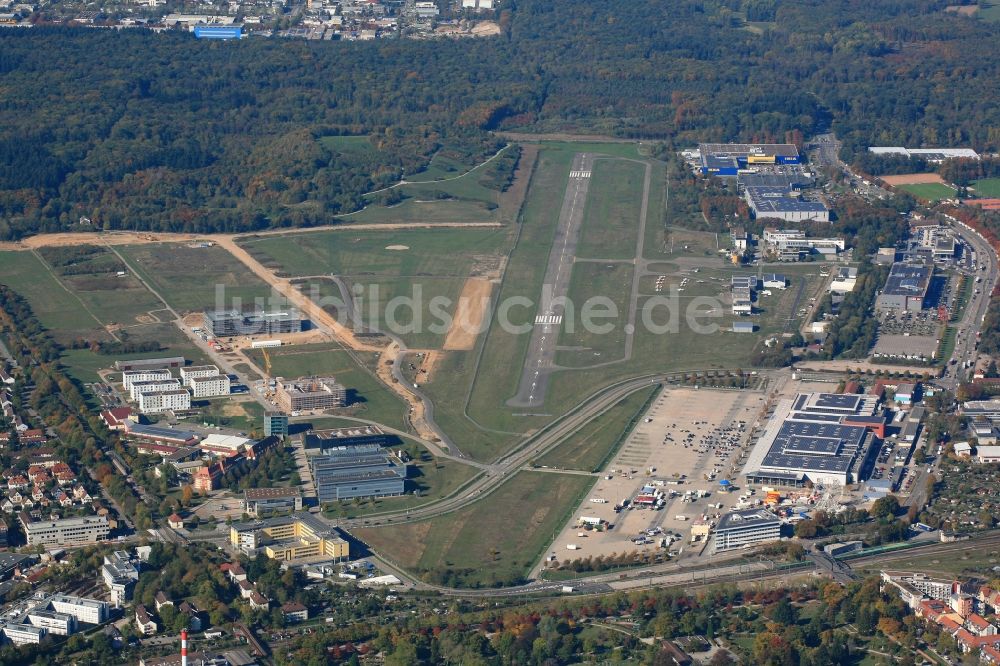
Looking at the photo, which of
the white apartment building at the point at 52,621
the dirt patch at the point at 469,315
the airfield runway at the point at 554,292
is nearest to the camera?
the white apartment building at the point at 52,621

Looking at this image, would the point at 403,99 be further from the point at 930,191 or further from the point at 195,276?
the point at 195,276

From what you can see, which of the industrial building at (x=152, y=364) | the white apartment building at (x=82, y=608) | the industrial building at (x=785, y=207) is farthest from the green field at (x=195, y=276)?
the white apartment building at (x=82, y=608)

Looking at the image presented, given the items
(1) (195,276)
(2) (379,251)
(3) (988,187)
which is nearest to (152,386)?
(1) (195,276)

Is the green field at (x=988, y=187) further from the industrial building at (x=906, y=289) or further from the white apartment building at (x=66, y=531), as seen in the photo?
the white apartment building at (x=66, y=531)

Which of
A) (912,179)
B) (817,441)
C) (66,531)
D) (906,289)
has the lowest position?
(66,531)

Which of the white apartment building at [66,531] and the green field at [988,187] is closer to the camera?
the white apartment building at [66,531]

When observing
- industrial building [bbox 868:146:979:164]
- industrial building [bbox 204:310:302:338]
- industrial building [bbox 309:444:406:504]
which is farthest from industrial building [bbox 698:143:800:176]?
industrial building [bbox 309:444:406:504]
